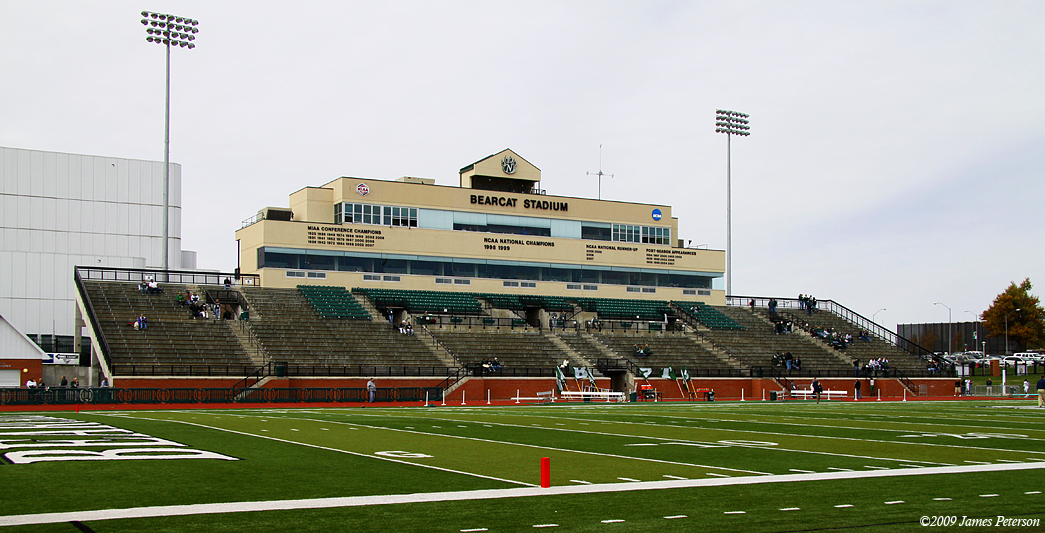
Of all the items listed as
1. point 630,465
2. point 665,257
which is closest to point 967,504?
point 630,465

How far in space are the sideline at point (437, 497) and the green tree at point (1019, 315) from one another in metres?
78.9

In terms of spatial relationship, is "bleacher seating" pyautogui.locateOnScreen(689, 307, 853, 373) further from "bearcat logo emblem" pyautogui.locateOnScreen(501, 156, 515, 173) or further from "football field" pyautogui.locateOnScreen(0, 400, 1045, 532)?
"football field" pyautogui.locateOnScreen(0, 400, 1045, 532)

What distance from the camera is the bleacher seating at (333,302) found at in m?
57.9

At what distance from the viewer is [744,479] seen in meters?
14.9

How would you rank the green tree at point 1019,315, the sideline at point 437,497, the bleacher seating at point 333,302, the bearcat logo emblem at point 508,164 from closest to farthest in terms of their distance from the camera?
the sideline at point 437,497 → the bleacher seating at point 333,302 → the bearcat logo emblem at point 508,164 → the green tree at point 1019,315

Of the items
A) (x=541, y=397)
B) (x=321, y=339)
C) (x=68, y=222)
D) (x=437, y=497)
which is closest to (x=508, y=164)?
(x=321, y=339)

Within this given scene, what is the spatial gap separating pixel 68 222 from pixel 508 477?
3221 inches

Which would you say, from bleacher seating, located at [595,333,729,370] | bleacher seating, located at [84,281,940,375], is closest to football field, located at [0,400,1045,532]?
bleacher seating, located at [84,281,940,375]

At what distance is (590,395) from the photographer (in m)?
50.4

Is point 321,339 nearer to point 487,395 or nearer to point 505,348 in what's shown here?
point 487,395

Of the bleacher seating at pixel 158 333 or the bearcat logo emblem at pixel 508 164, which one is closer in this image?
the bleacher seating at pixel 158 333

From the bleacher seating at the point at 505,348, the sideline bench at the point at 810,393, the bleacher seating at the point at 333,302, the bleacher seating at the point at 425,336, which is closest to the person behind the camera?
the bleacher seating at the point at 425,336

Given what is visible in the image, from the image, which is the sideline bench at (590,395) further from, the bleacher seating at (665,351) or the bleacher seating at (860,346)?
the bleacher seating at (860,346)

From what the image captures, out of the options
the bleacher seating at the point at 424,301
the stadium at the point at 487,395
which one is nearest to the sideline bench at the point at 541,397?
the stadium at the point at 487,395
